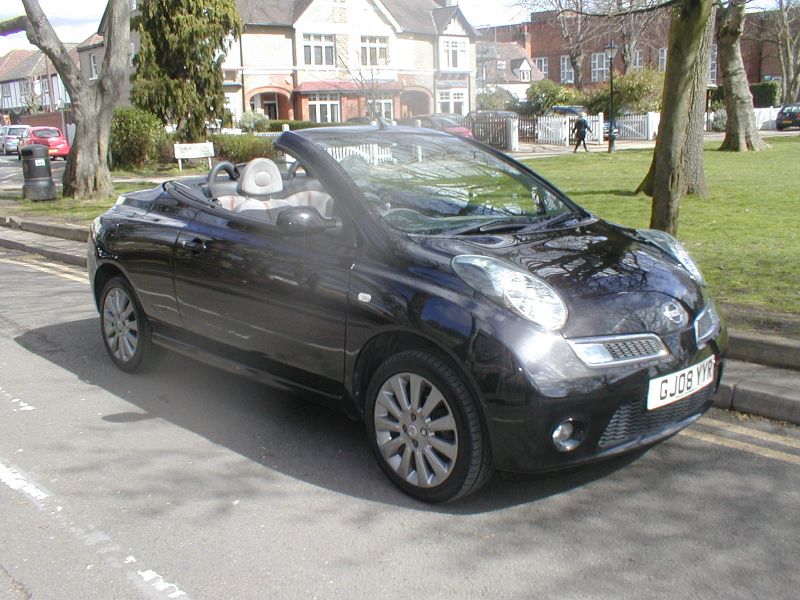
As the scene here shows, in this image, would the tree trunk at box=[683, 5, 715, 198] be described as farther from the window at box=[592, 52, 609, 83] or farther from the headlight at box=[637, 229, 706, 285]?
the window at box=[592, 52, 609, 83]

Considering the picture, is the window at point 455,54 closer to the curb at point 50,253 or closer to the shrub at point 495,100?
the shrub at point 495,100

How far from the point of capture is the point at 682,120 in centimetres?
800

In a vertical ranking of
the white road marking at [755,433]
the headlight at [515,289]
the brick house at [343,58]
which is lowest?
the white road marking at [755,433]

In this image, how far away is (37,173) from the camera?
58.7 feet

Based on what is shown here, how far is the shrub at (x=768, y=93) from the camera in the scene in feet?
187

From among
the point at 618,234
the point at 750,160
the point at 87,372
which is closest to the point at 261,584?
the point at 618,234

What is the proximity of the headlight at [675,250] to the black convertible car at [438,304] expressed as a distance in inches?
0.7

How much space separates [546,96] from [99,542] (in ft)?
154

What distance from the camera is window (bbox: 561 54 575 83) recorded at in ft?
256

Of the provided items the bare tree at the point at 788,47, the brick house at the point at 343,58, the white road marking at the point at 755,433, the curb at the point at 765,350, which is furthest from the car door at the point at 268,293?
the bare tree at the point at 788,47

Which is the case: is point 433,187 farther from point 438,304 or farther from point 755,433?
point 755,433

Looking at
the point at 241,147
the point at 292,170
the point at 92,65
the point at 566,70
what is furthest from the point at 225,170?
the point at 566,70

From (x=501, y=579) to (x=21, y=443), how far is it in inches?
119

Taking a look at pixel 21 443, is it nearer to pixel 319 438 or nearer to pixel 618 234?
pixel 319 438
